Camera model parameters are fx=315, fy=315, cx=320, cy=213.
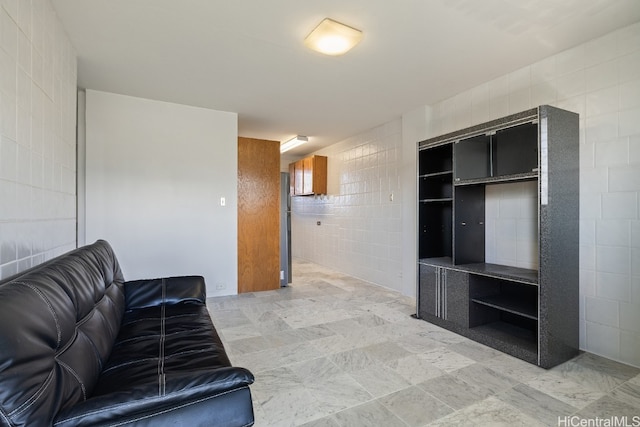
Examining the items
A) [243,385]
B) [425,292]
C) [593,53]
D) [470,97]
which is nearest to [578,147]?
[593,53]

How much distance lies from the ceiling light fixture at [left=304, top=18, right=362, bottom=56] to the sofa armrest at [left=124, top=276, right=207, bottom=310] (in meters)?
2.14

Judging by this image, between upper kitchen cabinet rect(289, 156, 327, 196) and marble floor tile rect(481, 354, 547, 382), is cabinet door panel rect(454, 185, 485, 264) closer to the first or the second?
marble floor tile rect(481, 354, 547, 382)

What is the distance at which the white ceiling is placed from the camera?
2143 millimetres

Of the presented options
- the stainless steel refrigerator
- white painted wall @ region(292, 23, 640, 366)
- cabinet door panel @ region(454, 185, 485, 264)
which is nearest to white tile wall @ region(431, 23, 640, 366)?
white painted wall @ region(292, 23, 640, 366)

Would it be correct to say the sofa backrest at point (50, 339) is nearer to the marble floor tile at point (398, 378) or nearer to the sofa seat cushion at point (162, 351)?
the sofa seat cushion at point (162, 351)

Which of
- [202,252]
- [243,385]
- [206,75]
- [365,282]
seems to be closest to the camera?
[243,385]

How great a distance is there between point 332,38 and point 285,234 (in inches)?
125

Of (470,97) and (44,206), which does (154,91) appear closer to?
(44,206)

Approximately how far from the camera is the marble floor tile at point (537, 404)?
1764 mm

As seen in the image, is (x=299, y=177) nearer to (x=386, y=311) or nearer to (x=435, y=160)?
(x=435, y=160)

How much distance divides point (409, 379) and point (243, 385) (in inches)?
57.9

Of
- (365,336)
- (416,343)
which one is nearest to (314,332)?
(365,336)

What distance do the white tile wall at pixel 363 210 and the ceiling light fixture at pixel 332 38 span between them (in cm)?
230

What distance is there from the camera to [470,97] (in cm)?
350
